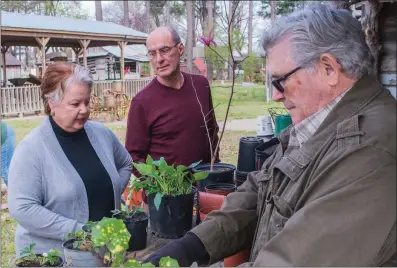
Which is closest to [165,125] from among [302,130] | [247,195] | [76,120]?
[76,120]

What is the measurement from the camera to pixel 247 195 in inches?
62.4

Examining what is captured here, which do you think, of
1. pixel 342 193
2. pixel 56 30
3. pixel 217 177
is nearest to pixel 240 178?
pixel 217 177

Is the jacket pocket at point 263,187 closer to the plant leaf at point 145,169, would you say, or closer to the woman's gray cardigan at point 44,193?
the plant leaf at point 145,169

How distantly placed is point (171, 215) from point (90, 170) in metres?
0.51

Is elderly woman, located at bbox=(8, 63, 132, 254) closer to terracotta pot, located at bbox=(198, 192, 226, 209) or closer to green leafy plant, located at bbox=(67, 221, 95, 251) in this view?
green leafy plant, located at bbox=(67, 221, 95, 251)

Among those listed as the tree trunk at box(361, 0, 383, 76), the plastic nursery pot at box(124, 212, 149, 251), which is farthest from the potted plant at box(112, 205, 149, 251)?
the tree trunk at box(361, 0, 383, 76)

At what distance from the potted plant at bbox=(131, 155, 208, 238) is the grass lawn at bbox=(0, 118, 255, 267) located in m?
0.55

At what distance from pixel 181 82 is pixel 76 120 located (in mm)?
929

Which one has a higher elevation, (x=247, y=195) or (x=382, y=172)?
(x=382, y=172)

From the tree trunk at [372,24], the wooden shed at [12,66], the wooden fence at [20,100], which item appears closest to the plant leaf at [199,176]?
the tree trunk at [372,24]

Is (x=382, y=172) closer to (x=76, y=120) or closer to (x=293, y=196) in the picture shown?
(x=293, y=196)

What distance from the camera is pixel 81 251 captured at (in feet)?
4.65

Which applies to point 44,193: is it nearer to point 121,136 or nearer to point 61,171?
point 61,171

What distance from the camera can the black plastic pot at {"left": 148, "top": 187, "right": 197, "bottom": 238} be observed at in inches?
71.3
